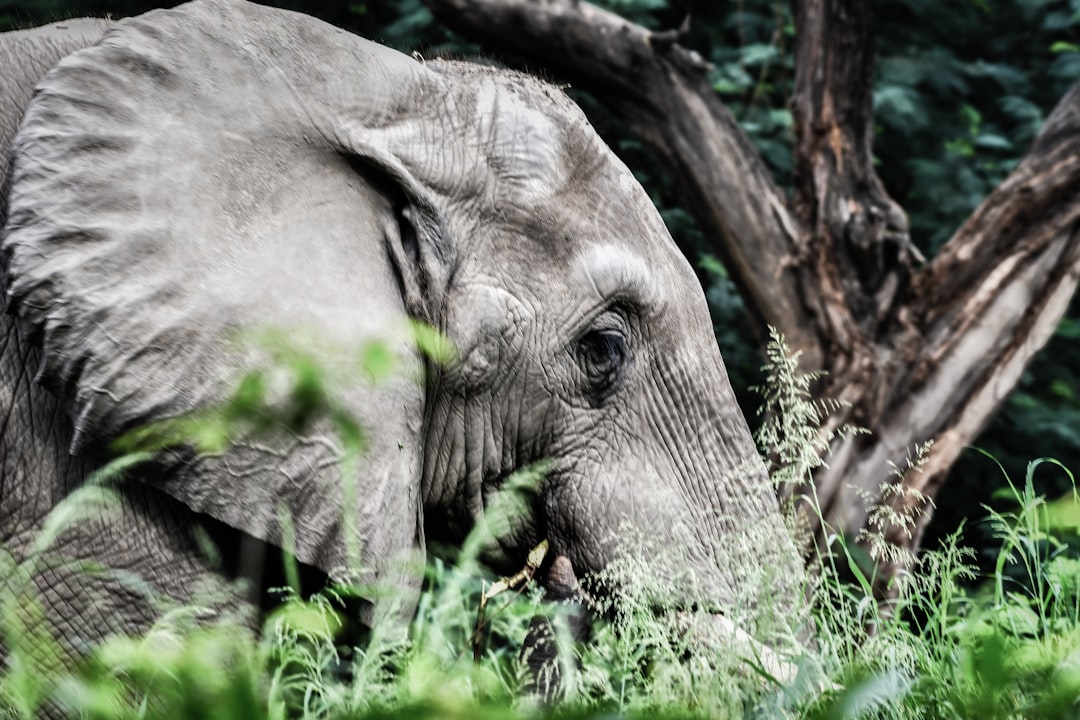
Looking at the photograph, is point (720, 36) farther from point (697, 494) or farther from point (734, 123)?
point (697, 494)

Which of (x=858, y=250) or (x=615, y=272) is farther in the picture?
(x=858, y=250)

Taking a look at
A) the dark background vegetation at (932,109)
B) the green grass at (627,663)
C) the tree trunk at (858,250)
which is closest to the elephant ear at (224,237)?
the green grass at (627,663)

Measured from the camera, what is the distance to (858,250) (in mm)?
5453

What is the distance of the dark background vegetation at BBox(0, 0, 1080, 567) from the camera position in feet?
23.4

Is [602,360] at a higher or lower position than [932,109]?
higher

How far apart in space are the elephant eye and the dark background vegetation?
3.92m

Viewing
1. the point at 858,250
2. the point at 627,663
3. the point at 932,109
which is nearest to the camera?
the point at 627,663

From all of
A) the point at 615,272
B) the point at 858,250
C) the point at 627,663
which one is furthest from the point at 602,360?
the point at 858,250

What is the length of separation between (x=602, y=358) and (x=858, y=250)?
278 centimetres

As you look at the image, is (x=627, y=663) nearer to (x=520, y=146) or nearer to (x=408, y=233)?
(x=408, y=233)

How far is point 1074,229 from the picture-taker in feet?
18.0

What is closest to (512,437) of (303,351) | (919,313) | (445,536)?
(445,536)

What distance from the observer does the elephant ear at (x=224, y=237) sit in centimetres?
235

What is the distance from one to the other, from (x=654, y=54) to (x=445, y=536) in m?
3.18
